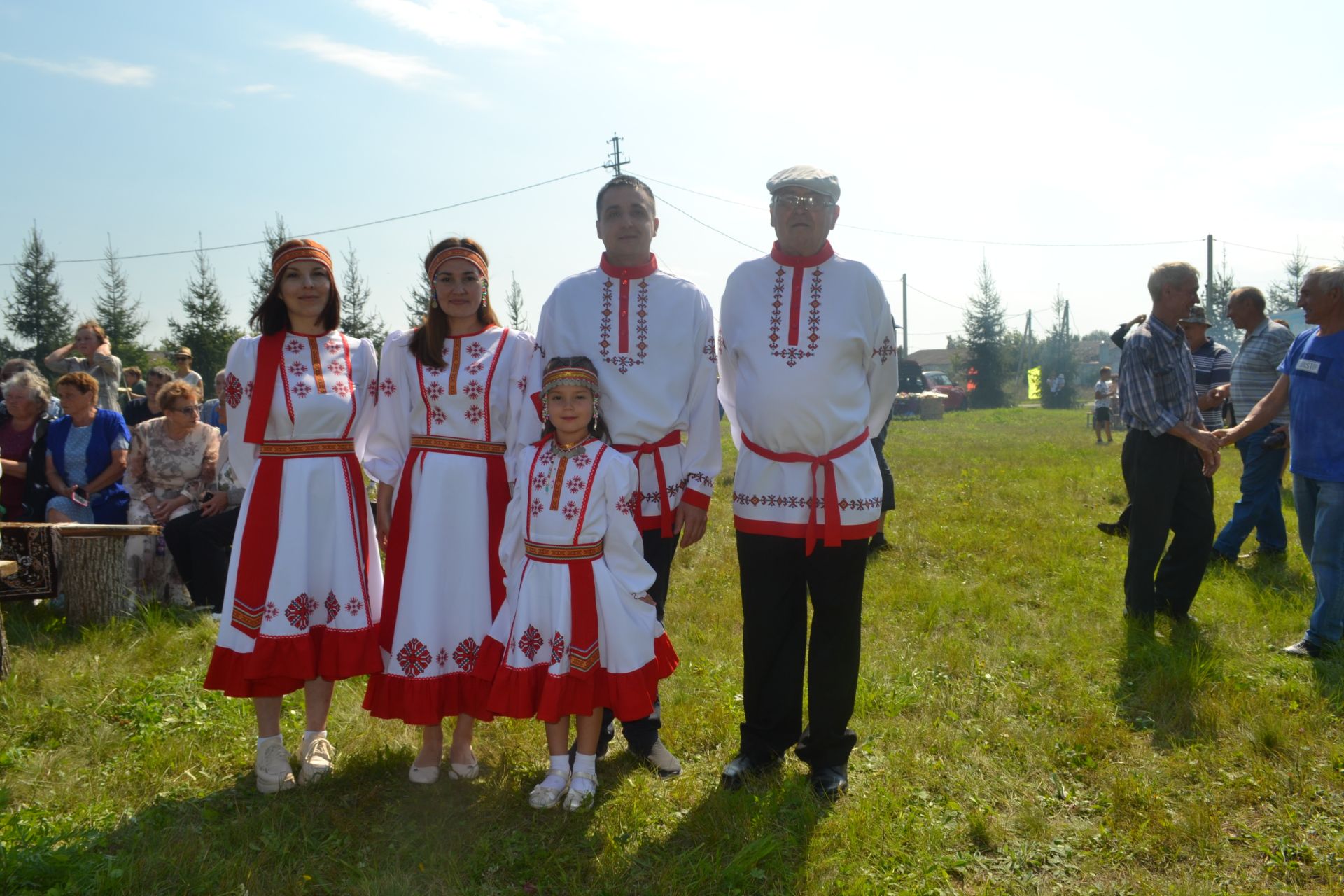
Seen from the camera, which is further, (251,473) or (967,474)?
(967,474)

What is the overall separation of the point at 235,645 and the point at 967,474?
36.5 feet

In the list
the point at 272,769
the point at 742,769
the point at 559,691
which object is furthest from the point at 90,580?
the point at 742,769

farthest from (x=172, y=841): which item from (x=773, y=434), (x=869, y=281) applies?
(x=869, y=281)

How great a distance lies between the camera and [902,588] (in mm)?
6371

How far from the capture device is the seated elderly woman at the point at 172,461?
6477 mm

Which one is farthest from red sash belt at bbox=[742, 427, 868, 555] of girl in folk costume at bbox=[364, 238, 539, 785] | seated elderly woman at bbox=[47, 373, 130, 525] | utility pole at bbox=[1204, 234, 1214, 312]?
utility pole at bbox=[1204, 234, 1214, 312]

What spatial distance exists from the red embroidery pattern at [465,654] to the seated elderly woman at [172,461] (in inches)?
153

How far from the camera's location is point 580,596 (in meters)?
3.28

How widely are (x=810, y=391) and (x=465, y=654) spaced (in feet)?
5.28

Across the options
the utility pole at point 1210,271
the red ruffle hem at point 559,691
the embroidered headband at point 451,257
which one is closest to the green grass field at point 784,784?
the red ruffle hem at point 559,691

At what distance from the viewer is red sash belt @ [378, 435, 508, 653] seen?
3445 millimetres

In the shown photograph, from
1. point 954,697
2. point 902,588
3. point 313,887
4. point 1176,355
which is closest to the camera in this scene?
point 313,887

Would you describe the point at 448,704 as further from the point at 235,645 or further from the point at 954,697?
the point at 954,697

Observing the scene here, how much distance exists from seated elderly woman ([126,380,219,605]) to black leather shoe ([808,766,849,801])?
4872 millimetres
